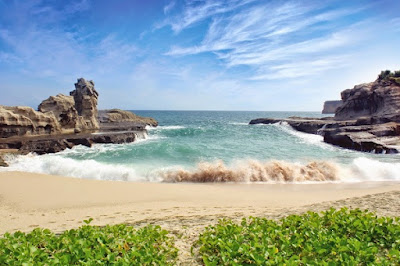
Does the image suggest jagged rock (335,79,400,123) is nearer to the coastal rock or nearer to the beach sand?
the coastal rock

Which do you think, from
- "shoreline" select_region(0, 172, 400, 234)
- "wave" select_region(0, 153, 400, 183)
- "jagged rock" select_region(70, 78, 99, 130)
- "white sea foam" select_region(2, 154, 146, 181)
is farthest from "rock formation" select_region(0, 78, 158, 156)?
"shoreline" select_region(0, 172, 400, 234)

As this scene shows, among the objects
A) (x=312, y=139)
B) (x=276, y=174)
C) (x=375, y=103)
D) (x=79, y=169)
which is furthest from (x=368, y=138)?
(x=79, y=169)

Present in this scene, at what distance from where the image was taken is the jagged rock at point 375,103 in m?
35.1

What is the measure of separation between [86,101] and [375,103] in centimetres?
4812

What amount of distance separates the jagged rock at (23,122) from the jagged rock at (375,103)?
41.2 meters

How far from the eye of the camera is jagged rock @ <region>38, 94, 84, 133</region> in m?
30.9

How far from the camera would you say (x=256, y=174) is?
13.0 metres

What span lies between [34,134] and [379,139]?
3507 cm

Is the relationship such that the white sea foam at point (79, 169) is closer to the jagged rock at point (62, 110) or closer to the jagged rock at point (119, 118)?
the jagged rock at point (62, 110)

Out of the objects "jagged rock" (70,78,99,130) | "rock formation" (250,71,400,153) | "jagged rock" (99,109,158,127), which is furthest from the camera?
"jagged rock" (99,109,158,127)

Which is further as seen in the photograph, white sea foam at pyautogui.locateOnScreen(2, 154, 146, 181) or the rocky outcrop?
the rocky outcrop

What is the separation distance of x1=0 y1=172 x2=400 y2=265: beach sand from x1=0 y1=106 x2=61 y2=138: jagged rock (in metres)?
12.4

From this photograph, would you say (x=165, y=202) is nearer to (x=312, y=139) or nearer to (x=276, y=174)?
(x=276, y=174)

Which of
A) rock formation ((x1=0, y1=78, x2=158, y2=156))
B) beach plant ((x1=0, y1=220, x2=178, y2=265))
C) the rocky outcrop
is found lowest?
beach plant ((x1=0, y1=220, x2=178, y2=265))
